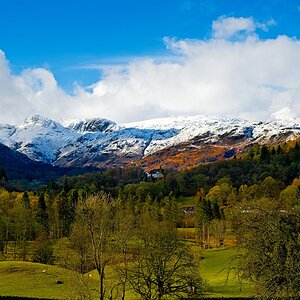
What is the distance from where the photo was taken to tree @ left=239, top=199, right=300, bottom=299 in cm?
2641

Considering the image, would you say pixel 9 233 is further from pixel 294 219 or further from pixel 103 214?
pixel 294 219

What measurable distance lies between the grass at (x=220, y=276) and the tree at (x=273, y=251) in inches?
780

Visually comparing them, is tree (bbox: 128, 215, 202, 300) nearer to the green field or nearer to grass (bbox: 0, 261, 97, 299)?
the green field

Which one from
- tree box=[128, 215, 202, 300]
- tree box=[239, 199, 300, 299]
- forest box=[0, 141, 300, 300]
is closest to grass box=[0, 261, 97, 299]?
forest box=[0, 141, 300, 300]

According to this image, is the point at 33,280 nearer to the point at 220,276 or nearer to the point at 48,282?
the point at 48,282

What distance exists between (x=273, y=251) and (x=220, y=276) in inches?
2325

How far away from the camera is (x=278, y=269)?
2664 cm

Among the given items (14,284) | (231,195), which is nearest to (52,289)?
(14,284)

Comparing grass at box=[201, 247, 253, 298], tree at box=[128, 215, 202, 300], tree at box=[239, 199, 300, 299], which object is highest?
tree at box=[239, 199, 300, 299]

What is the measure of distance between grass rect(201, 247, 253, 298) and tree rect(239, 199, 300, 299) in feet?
65.0

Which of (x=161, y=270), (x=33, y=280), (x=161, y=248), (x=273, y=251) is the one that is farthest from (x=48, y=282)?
(x=273, y=251)

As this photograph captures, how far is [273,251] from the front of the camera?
2723cm

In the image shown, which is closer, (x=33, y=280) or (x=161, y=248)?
(x=161, y=248)

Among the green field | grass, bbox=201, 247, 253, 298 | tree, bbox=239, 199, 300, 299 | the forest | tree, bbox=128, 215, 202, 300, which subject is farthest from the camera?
the green field
